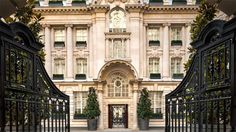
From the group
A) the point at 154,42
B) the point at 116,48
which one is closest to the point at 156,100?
the point at 154,42

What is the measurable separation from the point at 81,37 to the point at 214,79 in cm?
3860

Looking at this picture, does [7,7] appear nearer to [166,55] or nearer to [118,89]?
[118,89]

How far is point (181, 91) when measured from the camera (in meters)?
9.20

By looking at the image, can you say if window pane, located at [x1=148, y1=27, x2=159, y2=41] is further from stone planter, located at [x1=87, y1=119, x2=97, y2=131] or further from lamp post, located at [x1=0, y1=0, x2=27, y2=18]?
lamp post, located at [x1=0, y1=0, x2=27, y2=18]

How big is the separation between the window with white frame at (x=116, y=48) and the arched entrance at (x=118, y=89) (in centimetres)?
94

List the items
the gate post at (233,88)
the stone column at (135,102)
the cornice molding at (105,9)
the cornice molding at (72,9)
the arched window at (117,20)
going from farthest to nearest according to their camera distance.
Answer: the arched window at (117,20) → the cornice molding at (72,9) → the cornice molding at (105,9) → the stone column at (135,102) → the gate post at (233,88)

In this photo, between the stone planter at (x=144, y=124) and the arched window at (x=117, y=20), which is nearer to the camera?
the stone planter at (x=144, y=124)

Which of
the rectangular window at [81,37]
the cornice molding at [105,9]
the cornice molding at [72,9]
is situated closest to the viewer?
the cornice molding at [105,9]

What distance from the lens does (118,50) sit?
141ft

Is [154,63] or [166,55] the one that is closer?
[166,55]

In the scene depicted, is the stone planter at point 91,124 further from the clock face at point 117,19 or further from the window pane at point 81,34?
the clock face at point 117,19

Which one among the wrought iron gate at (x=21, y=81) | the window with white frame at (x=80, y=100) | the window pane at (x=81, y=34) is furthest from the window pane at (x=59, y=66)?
the wrought iron gate at (x=21, y=81)

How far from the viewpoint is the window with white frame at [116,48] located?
43125 mm

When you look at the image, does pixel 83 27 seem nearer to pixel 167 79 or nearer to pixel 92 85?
pixel 92 85
